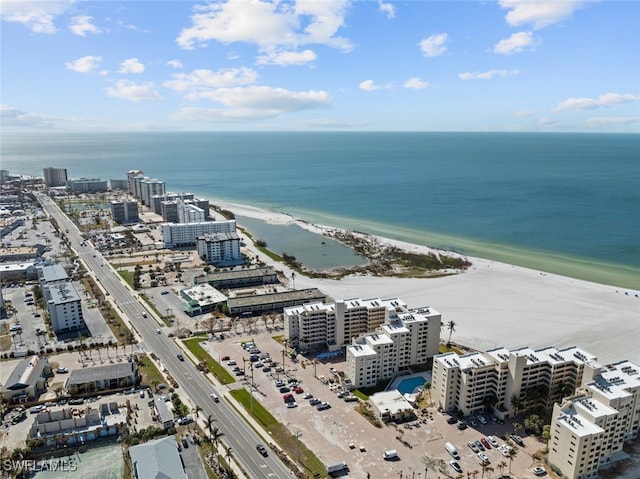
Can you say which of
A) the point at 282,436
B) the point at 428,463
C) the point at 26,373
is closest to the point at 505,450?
the point at 428,463

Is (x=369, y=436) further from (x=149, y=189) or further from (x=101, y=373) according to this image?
(x=149, y=189)

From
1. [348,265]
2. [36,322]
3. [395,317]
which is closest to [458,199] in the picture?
[348,265]

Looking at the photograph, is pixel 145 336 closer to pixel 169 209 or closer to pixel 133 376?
pixel 133 376

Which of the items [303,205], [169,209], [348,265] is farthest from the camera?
[303,205]

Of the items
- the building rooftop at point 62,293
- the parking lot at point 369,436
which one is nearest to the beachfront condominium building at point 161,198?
the building rooftop at point 62,293

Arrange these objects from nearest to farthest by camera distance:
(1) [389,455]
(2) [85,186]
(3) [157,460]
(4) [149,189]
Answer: (3) [157,460] < (1) [389,455] < (4) [149,189] < (2) [85,186]
